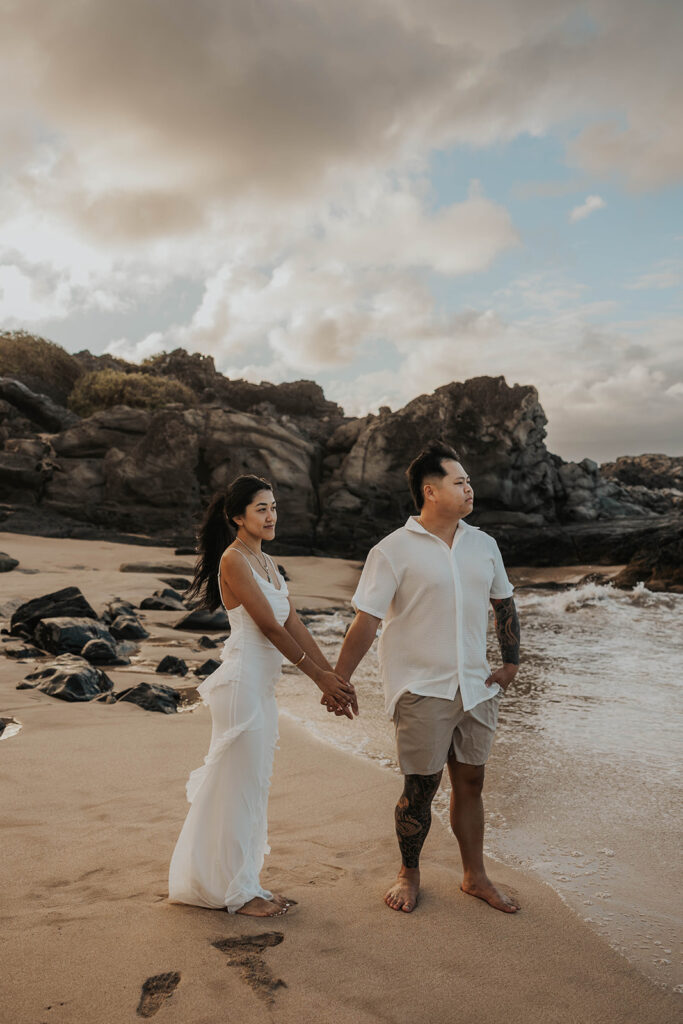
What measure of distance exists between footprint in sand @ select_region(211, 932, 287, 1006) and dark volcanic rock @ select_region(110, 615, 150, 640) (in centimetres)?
717

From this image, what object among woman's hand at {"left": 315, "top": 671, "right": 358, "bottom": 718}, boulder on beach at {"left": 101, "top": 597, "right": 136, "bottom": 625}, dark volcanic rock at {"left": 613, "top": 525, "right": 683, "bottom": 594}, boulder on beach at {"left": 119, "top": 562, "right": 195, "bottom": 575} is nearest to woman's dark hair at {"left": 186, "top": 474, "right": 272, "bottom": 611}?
woman's hand at {"left": 315, "top": 671, "right": 358, "bottom": 718}

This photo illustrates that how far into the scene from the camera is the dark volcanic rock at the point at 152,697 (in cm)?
600

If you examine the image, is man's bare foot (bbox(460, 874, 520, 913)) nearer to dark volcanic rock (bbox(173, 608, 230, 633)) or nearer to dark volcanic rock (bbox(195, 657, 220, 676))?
dark volcanic rock (bbox(195, 657, 220, 676))

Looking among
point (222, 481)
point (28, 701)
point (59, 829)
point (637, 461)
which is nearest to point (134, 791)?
point (59, 829)

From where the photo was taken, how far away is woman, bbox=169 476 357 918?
286 centimetres

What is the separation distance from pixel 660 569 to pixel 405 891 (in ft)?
53.0

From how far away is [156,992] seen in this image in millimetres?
2264

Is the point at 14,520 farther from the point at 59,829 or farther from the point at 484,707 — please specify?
the point at 484,707

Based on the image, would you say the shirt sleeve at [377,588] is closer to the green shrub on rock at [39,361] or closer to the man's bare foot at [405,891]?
the man's bare foot at [405,891]

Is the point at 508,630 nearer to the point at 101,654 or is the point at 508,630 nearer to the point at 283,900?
the point at 283,900

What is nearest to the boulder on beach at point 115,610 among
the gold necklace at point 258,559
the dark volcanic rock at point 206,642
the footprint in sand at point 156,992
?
the dark volcanic rock at point 206,642

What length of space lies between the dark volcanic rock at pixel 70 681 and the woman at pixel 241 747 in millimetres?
3512

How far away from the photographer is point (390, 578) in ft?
10.0

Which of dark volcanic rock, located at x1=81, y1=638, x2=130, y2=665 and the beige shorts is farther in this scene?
dark volcanic rock, located at x1=81, y1=638, x2=130, y2=665
